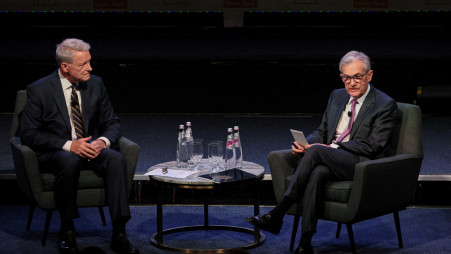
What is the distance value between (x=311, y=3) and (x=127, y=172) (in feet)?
14.0

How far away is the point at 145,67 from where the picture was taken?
7797mm

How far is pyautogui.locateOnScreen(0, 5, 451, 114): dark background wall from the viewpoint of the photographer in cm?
766

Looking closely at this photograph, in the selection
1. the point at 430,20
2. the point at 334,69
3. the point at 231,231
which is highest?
the point at 430,20

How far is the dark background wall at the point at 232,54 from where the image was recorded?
25.1 feet

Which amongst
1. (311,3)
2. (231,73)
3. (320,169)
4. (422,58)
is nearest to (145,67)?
(231,73)

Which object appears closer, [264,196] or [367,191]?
[367,191]

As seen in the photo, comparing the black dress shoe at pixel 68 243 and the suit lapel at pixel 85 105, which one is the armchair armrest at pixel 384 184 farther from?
the suit lapel at pixel 85 105

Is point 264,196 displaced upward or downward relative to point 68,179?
downward

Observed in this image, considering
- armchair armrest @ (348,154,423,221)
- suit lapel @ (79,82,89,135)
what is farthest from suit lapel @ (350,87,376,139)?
suit lapel @ (79,82,89,135)

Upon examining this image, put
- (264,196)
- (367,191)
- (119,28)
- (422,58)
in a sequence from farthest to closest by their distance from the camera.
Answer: (119,28) → (422,58) → (264,196) → (367,191)

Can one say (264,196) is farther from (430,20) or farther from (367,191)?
(430,20)

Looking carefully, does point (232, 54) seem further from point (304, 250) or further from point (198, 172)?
point (304, 250)

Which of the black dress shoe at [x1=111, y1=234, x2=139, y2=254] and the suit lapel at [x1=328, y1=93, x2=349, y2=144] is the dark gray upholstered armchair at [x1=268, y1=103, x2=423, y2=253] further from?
the black dress shoe at [x1=111, y1=234, x2=139, y2=254]

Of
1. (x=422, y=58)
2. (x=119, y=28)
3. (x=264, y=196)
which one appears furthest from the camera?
(x=119, y=28)
